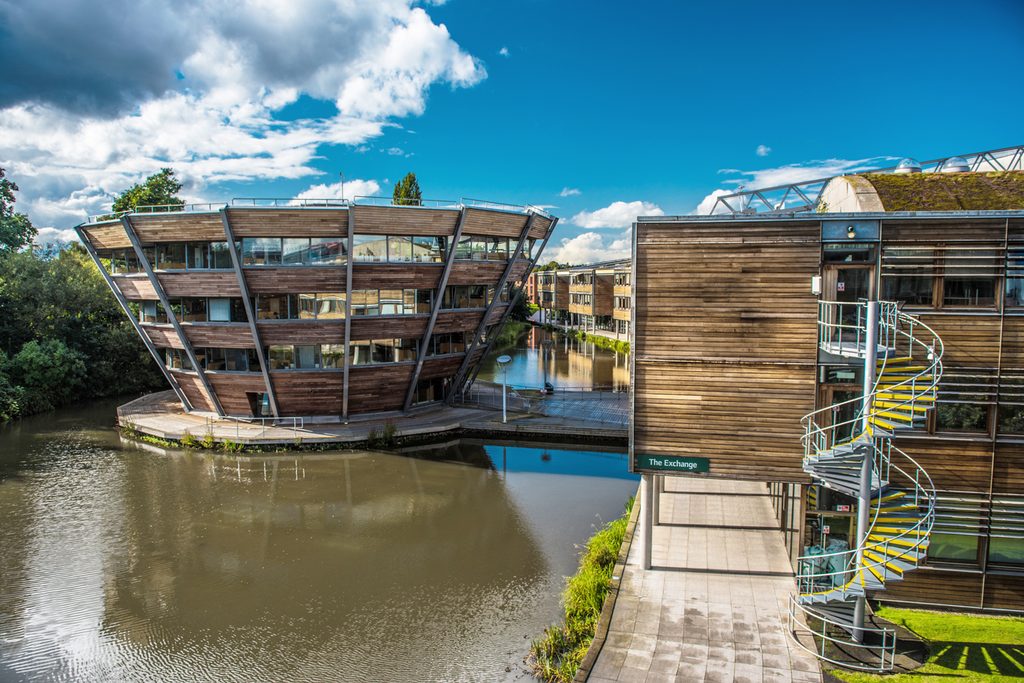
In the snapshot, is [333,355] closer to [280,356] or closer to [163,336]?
[280,356]

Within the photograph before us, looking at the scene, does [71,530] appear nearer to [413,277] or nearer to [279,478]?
[279,478]

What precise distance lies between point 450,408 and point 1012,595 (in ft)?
80.6

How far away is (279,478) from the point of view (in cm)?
2439

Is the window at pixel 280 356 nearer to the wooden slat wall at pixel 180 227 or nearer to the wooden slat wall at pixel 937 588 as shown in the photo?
the wooden slat wall at pixel 180 227

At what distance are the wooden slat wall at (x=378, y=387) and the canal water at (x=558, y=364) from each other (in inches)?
228

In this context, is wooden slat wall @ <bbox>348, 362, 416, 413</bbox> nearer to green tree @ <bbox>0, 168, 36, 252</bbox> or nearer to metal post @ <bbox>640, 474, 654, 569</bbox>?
metal post @ <bbox>640, 474, 654, 569</bbox>

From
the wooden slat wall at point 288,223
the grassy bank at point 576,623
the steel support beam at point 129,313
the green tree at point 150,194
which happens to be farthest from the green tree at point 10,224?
the grassy bank at point 576,623

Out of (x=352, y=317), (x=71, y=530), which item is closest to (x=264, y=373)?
(x=352, y=317)

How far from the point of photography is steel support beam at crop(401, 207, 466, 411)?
91.2 ft

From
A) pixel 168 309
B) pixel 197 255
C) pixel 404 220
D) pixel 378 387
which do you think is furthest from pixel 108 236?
pixel 404 220

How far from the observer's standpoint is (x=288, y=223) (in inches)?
1012

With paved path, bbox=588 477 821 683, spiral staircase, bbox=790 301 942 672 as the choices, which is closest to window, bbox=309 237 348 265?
paved path, bbox=588 477 821 683

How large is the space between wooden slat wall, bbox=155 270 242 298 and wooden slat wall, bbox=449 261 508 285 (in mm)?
9342

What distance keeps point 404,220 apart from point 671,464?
55.7ft
